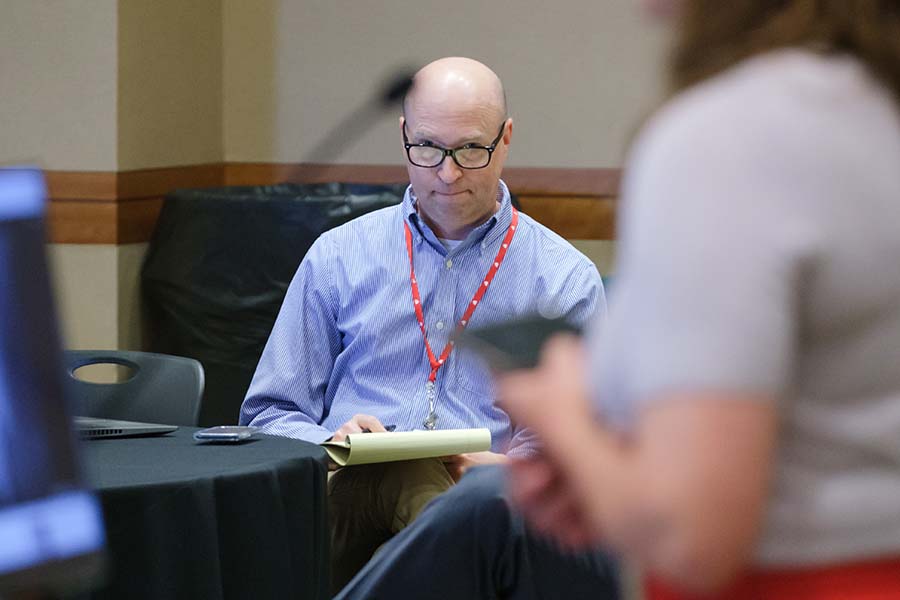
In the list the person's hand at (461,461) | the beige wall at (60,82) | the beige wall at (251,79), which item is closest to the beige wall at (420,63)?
the beige wall at (251,79)

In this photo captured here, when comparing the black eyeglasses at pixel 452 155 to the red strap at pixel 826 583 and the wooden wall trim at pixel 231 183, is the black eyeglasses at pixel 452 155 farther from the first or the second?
the red strap at pixel 826 583

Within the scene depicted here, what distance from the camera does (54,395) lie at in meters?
0.96

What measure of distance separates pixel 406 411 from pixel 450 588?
3.05 ft

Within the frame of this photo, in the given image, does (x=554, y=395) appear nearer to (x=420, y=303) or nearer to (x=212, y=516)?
(x=212, y=516)

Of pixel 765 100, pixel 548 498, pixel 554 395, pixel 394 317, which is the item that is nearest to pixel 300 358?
pixel 394 317

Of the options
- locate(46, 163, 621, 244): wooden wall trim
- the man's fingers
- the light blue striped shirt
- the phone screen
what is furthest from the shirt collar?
the phone screen

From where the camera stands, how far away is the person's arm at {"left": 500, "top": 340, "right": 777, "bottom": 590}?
Answer: 795mm

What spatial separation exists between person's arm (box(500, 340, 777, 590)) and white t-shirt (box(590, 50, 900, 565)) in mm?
17

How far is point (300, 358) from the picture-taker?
123 inches

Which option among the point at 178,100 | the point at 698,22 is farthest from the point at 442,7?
the point at 698,22

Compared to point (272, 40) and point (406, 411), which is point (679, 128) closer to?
point (406, 411)

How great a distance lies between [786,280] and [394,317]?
2341 millimetres

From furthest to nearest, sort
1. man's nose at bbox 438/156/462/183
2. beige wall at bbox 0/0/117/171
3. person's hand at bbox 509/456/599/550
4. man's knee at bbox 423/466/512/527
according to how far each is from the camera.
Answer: beige wall at bbox 0/0/117/171 < man's nose at bbox 438/156/462/183 < man's knee at bbox 423/466/512/527 < person's hand at bbox 509/456/599/550

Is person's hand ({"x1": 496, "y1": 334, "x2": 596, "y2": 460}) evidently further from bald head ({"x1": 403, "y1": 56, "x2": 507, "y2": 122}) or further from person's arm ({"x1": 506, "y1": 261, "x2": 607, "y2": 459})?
bald head ({"x1": 403, "y1": 56, "x2": 507, "y2": 122})
